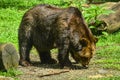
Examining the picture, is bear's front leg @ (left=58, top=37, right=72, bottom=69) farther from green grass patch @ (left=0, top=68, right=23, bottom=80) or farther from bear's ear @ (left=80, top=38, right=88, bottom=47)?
green grass patch @ (left=0, top=68, right=23, bottom=80)

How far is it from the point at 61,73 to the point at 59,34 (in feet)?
2.78

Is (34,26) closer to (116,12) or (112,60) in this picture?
(112,60)

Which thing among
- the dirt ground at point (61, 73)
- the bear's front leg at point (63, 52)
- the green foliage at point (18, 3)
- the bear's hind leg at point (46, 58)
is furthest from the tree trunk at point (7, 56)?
the green foliage at point (18, 3)

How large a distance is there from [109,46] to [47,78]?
3791mm

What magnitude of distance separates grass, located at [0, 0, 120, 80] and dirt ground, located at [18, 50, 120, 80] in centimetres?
26

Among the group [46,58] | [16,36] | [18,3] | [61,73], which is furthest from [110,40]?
[18,3]

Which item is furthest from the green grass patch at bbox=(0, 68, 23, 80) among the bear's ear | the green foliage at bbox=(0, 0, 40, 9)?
the green foliage at bbox=(0, 0, 40, 9)

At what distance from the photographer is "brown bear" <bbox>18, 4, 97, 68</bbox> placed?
944 centimetres

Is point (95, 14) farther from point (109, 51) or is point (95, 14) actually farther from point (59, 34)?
point (59, 34)

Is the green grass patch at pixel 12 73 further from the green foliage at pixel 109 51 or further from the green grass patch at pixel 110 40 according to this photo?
the green grass patch at pixel 110 40

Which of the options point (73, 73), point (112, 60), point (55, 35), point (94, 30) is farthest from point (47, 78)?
point (94, 30)

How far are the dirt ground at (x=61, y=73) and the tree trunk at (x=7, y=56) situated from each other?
33 centimetres

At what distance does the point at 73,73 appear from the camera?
9.01 metres

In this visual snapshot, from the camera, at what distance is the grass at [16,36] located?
10039mm
